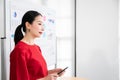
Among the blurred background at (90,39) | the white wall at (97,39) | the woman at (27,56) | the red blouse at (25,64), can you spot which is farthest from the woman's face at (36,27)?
the white wall at (97,39)

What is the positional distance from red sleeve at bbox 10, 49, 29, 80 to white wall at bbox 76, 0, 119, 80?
2293 millimetres

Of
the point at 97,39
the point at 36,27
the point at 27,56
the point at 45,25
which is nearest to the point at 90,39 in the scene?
the point at 97,39

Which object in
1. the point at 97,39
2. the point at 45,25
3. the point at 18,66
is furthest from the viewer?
the point at 97,39

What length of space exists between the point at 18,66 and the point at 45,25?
89 centimetres

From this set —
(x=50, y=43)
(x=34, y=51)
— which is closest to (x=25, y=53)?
(x=34, y=51)

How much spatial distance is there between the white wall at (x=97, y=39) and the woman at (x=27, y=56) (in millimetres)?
2080

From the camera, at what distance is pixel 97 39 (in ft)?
12.6

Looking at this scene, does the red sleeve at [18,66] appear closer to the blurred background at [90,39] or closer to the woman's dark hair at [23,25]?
the woman's dark hair at [23,25]

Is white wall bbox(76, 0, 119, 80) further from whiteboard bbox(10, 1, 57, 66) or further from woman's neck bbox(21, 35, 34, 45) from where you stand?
woman's neck bbox(21, 35, 34, 45)

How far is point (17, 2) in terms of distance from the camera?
1942 mm

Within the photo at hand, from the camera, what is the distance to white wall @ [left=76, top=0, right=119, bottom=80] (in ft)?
12.5

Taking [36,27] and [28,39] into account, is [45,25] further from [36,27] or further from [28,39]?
[28,39]

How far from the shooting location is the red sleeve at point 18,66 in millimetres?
1621

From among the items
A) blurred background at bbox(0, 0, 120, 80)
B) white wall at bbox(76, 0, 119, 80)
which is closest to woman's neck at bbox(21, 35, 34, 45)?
blurred background at bbox(0, 0, 120, 80)
